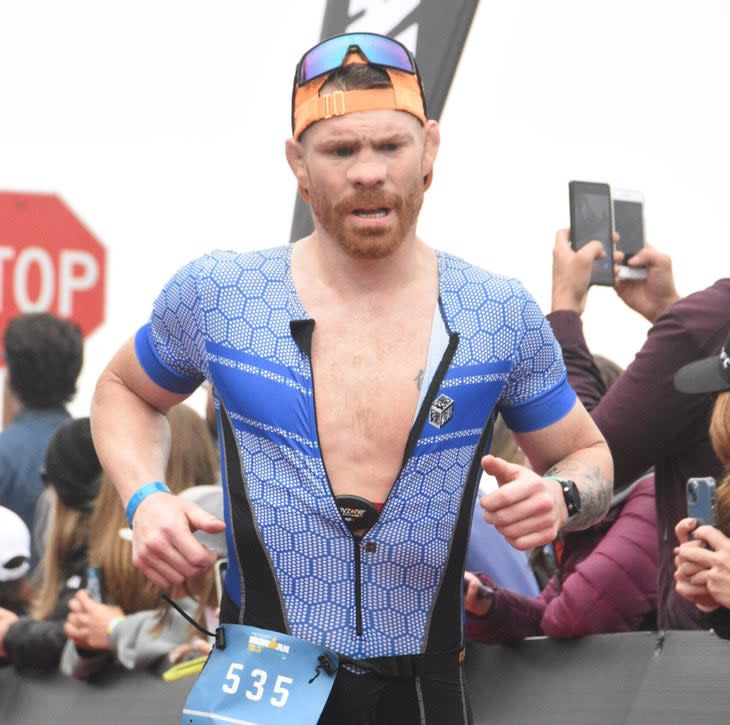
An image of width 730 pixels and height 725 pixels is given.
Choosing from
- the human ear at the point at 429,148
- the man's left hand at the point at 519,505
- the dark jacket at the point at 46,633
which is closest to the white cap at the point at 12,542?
the dark jacket at the point at 46,633

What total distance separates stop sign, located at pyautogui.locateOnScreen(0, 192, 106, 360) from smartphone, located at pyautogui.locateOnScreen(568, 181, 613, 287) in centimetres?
260

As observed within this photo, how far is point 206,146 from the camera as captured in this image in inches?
249

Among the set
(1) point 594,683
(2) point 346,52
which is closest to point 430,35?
(1) point 594,683

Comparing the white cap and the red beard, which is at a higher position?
the red beard

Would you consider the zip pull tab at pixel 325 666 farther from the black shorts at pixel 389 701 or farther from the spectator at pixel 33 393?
the spectator at pixel 33 393

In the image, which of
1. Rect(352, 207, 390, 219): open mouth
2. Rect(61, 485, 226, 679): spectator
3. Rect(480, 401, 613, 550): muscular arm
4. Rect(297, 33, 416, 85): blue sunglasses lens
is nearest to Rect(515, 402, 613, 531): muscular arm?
Rect(480, 401, 613, 550): muscular arm

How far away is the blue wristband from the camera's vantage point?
2.86 m

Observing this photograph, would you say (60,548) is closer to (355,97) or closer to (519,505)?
(355,97)

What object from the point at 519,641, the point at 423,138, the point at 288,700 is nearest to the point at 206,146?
the point at 519,641

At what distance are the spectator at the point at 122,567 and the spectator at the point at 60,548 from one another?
0.19 metres

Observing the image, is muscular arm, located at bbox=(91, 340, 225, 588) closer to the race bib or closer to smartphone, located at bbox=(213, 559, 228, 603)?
the race bib

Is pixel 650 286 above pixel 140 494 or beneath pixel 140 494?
above

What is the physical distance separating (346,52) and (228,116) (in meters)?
3.39

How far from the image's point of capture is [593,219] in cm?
426
